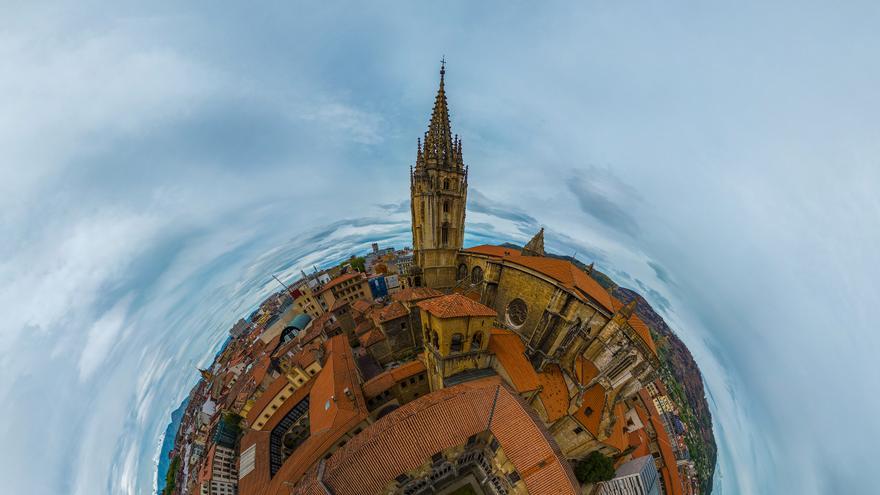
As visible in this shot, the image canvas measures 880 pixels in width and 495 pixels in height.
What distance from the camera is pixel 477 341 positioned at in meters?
20.3

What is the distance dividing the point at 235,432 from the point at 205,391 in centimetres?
2905

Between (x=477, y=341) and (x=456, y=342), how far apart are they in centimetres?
196

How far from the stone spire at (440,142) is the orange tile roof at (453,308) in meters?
14.7

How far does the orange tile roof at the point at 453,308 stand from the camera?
1792 cm

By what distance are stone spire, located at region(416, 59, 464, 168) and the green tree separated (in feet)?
96.1

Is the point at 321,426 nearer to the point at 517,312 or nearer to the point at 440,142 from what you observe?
the point at 517,312

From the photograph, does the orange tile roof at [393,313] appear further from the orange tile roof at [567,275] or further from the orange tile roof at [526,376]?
the orange tile roof at [567,275]

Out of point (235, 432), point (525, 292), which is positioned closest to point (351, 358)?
point (525, 292)

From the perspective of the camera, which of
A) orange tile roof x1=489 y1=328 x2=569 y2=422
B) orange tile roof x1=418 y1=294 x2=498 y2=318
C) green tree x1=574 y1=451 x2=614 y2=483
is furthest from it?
green tree x1=574 y1=451 x2=614 y2=483

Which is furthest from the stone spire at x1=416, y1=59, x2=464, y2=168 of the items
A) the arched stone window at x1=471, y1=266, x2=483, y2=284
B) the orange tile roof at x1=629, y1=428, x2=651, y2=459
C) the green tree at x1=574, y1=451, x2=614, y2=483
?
the orange tile roof at x1=629, y1=428, x2=651, y2=459

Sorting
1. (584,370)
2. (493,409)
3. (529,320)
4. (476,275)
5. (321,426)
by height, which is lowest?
Result: (584,370)

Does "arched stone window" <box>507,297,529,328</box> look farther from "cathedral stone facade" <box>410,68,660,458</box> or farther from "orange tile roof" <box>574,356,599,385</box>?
"orange tile roof" <box>574,356,599,385</box>

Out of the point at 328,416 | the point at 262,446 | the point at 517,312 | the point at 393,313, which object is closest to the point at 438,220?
the point at 393,313

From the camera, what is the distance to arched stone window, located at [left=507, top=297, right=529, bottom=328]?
26141 millimetres
